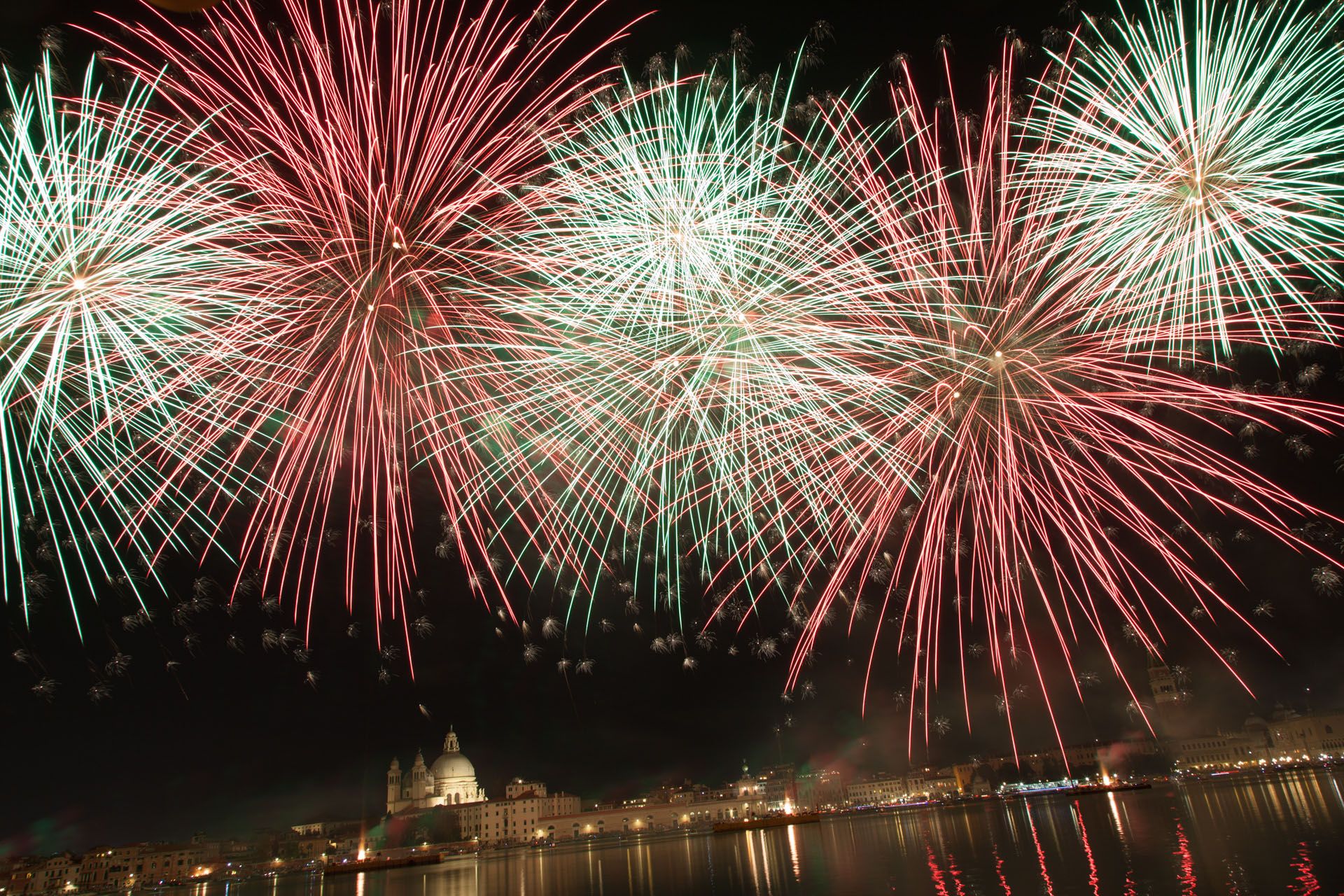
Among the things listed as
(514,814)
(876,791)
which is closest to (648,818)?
(514,814)

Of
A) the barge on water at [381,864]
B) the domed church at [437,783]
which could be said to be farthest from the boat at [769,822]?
the domed church at [437,783]

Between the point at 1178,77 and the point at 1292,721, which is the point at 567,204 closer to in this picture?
the point at 1178,77

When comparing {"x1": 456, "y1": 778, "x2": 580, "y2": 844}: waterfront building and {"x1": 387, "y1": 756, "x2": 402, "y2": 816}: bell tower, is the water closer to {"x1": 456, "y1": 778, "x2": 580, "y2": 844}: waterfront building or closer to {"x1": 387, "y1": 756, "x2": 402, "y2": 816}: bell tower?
{"x1": 456, "y1": 778, "x2": 580, "y2": 844}: waterfront building

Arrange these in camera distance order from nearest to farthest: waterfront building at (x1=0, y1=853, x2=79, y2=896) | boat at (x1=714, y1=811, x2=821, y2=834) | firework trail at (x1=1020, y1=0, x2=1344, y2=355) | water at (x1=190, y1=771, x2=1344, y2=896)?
1. firework trail at (x1=1020, y1=0, x2=1344, y2=355)
2. water at (x1=190, y1=771, x2=1344, y2=896)
3. waterfront building at (x1=0, y1=853, x2=79, y2=896)
4. boat at (x1=714, y1=811, x2=821, y2=834)

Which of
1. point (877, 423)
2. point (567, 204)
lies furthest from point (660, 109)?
point (877, 423)

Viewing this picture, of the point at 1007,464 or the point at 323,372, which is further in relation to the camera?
the point at 1007,464

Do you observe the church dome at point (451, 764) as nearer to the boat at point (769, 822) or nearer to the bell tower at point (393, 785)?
the bell tower at point (393, 785)

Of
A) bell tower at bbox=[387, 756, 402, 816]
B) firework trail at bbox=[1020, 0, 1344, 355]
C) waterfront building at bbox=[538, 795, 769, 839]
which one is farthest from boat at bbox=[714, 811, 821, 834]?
firework trail at bbox=[1020, 0, 1344, 355]

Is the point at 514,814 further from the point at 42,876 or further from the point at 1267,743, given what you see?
the point at 1267,743
